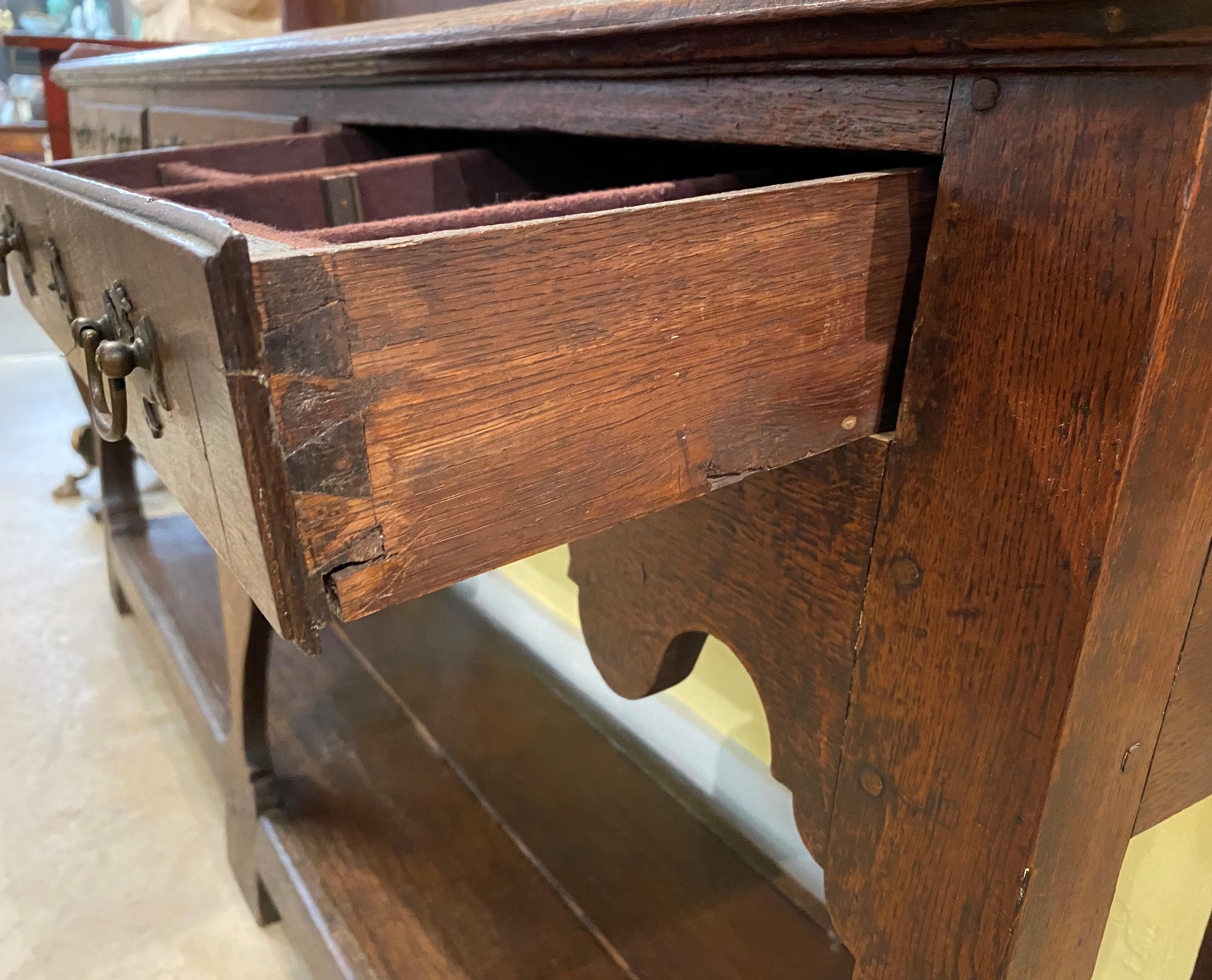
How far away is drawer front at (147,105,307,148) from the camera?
0.96 m

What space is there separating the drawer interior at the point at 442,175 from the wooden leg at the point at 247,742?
331 mm

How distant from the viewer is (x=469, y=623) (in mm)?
1458

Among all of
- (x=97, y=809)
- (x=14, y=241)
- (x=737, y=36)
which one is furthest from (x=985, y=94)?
(x=97, y=809)

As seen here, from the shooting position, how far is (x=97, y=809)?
122cm

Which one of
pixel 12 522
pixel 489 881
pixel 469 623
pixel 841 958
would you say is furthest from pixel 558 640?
pixel 12 522

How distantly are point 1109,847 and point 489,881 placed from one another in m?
0.60

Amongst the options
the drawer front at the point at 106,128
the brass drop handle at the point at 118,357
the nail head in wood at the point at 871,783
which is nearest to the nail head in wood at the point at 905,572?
the nail head in wood at the point at 871,783

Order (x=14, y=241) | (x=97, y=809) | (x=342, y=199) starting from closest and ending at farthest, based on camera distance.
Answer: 1. (x=14, y=241)
2. (x=342, y=199)
3. (x=97, y=809)

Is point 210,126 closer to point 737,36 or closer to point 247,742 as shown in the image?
point 247,742

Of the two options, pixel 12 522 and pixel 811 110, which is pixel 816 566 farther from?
pixel 12 522

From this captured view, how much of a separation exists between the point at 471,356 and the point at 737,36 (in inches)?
9.6

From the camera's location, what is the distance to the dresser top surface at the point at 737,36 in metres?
0.35

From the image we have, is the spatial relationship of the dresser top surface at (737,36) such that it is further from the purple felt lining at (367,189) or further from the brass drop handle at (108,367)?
the brass drop handle at (108,367)

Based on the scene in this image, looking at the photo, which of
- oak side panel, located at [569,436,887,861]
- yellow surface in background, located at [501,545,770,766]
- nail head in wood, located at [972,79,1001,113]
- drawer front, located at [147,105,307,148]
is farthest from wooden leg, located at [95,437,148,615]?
nail head in wood, located at [972,79,1001,113]
